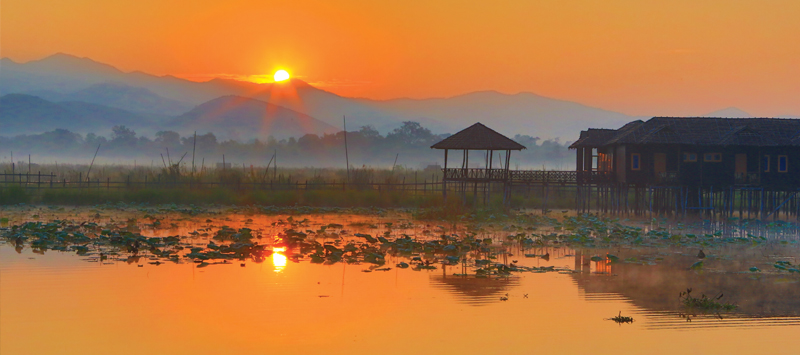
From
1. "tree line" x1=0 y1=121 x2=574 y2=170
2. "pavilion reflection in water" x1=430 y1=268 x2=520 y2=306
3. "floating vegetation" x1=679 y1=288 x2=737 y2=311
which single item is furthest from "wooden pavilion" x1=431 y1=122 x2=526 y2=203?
"tree line" x1=0 y1=121 x2=574 y2=170

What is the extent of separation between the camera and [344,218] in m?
37.8

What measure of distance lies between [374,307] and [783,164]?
106 feet

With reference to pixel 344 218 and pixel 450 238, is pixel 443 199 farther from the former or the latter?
pixel 450 238

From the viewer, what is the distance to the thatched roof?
40.8m

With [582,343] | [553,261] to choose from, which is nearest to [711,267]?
[553,261]

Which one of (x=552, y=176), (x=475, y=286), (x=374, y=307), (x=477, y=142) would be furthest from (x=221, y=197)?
(x=374, y=307)

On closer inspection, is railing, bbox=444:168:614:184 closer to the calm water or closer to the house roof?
the house roof

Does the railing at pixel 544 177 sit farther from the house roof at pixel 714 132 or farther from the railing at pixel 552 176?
the house roof at pixel 714 132

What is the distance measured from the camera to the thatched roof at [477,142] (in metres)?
40.8

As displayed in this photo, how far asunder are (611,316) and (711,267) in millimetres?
8257

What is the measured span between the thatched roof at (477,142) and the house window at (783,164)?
43.8 feet

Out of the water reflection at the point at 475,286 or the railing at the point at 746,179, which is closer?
the water reflection at the point at 475,286

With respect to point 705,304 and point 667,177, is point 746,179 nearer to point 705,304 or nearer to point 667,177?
point 667,177

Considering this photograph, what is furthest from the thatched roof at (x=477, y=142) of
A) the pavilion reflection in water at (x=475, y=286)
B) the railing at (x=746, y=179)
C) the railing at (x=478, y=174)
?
the pavilion reflection in water at (x=475, y=286)
